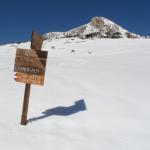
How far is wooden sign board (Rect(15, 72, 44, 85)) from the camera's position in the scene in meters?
7.20

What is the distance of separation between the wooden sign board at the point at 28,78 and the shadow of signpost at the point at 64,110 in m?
0.78

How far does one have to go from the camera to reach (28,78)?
7.22 metres

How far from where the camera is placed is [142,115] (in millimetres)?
8336

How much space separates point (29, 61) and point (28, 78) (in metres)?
0.32

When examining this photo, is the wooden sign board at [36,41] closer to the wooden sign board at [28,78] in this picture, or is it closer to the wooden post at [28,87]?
the wooden post at [28,87]

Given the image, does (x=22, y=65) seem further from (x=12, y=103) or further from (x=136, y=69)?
(x=136, y=69)

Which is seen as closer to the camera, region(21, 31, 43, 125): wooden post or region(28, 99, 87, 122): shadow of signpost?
region(21, 31, 43, 125): wooden post

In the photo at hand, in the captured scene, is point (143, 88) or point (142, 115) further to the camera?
point (143, 88)

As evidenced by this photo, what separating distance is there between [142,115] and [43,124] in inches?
90.5

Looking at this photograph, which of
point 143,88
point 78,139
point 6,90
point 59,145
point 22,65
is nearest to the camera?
point 59,145

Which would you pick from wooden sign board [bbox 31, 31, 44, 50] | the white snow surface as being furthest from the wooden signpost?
the white snow surface

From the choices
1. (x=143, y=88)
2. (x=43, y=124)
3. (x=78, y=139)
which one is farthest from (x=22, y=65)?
(x=143, y=88)

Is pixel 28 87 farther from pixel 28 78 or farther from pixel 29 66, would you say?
pixel 29 66

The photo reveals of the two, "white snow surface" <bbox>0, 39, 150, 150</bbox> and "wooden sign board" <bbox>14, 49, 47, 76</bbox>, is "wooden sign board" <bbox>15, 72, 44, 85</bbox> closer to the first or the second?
"wooden sign board" <bbox>14, 49, 47, 76</bbox>
